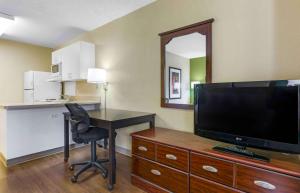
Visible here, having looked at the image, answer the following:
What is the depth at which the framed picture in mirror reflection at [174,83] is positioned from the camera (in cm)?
251

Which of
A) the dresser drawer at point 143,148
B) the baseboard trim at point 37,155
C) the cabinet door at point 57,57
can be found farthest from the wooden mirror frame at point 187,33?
the cabinet door at point 57,57

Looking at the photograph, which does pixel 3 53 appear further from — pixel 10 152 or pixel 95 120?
pixel 95 120

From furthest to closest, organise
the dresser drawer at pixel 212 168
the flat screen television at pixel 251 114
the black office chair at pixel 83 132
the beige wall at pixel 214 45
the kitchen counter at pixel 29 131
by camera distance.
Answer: the kitchen counter at pixel 29 131 < the black office chair at pixel 83 132 < the beige wall at pixel 214 45 < the dresser drawer at pixel 212 168 < the flat screen television at pixel 251 114

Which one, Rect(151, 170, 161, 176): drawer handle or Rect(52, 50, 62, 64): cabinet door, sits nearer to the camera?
Rect(151, 170, 161, 176): drawer handle

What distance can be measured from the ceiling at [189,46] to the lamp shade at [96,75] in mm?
1456

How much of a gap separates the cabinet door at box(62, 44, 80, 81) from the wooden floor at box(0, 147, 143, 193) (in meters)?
1.76

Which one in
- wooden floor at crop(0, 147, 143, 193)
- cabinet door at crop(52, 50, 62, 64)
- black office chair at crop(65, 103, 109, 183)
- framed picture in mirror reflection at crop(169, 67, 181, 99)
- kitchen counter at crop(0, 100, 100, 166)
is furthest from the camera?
cabinet door at crop(52, 50, 62, 64)

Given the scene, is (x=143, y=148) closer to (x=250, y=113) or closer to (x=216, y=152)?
(x=216, y=152)

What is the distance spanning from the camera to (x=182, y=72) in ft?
8.12

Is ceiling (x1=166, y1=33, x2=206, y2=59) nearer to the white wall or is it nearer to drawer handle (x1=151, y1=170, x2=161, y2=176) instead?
the white wall

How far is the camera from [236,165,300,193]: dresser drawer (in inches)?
48.1

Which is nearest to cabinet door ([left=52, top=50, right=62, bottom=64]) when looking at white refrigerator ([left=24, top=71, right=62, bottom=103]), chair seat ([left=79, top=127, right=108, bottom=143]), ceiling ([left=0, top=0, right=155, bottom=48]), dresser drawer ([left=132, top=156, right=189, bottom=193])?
ceiling ([left=0, top=0, right=155, bottom=48])

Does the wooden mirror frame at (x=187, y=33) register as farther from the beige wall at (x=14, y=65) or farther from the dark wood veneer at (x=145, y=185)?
the beige wall at (x=14, y=65)

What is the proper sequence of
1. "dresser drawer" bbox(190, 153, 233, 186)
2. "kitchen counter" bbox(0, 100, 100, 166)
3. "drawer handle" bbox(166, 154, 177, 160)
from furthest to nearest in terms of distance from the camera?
"kitchen counter" bbox(0, 100, 100, 166)
"drawer handle" bbox(166, 154, 177, 160)
"dresser drawer" bbox(190, 153, 233, 186)
